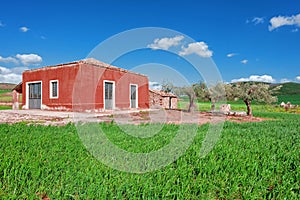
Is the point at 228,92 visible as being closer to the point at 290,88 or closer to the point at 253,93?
the point at 253,93

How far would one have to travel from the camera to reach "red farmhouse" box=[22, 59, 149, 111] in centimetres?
1698

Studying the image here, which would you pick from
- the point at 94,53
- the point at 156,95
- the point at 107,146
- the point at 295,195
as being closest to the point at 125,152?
the point at 107,146

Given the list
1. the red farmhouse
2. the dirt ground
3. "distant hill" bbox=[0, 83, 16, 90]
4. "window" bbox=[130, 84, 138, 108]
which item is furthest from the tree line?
"distant hill" bbox=[0, 83, 16, 90]

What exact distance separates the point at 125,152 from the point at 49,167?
5.16 ft

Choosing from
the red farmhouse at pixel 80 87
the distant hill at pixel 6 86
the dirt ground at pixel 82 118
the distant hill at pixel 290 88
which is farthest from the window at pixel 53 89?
the distant hill at pixel 290 88

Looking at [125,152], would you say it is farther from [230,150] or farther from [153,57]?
[153,57]

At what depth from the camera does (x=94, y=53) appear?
7539 mm

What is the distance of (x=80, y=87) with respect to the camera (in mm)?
16812

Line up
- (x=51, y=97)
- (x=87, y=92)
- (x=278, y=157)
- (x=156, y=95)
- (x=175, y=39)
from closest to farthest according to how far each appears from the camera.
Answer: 1. (x=278, y=157)
2. (x=175, y=39)
3. (x=87, y=92)
4. (x=51, y=97)
5. (x=156, y=95)

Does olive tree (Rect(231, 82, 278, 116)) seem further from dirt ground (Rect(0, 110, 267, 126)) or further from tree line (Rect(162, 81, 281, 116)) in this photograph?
dirt ground (Rect(0, 110, 267, 126))

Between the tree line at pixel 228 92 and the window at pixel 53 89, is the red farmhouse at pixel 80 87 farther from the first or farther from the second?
the tree line at pixel 228 92

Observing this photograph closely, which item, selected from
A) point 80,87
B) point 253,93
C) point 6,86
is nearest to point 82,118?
point 80,87

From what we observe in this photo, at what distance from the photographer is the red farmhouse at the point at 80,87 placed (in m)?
17.0

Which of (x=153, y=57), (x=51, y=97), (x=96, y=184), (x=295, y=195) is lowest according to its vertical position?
(x=295, y=195)
